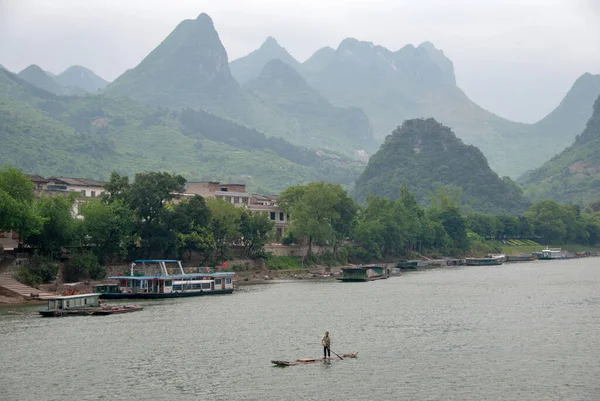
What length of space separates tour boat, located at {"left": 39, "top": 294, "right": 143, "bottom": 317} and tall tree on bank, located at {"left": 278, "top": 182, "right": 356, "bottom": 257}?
5846 centimetres

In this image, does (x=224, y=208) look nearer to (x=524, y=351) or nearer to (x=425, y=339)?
(x=425, y=339)

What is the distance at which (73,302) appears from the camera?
78.9 m

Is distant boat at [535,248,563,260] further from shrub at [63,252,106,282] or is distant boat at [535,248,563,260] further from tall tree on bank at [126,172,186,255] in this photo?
shrub at [63,252,106,282]

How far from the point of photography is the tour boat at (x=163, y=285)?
9350cm

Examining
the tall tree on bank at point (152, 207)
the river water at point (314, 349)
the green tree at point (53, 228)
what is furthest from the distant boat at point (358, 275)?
the green tree at point (53, 228)

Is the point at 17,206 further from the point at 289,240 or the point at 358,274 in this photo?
the point at 289,240

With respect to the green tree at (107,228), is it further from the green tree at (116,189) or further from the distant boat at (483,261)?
the distant boat at (483,261)

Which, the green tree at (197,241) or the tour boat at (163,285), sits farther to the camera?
the green tree at (197,241)

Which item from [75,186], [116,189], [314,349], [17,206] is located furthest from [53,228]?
[314,349]

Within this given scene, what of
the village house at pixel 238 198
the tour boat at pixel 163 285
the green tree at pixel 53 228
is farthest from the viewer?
the village house at pixel 238 198

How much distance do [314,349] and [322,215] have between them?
271 feet

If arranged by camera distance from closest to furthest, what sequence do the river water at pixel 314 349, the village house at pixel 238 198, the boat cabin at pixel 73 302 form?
1. the river water at pixel 314 349
2. the boat cabin at pixel 73 302
3. the village house at pixel 238 198

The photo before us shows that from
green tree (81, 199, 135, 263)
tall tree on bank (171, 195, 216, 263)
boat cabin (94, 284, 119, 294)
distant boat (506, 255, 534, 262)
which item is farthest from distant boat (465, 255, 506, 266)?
boat cabin (94, 284, 119, 294)

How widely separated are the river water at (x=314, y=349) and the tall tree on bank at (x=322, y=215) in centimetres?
4168
